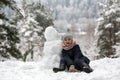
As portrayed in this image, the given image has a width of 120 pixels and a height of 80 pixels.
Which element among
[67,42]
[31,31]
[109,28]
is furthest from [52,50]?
[31,31]

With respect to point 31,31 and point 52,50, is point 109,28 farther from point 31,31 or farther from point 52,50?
point 52,50

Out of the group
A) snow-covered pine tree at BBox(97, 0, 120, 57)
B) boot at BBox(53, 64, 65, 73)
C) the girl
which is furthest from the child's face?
snow-covered pine tree at BBox(97, 0, 120, 57)

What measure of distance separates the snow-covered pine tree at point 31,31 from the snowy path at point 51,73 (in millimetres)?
25514

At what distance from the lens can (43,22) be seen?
43.7 metres

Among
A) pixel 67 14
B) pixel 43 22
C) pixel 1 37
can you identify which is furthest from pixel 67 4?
pixel 1 37

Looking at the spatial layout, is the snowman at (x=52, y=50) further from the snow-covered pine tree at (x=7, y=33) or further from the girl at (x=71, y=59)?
the snow-covered pine tree at (x=7, y=33)

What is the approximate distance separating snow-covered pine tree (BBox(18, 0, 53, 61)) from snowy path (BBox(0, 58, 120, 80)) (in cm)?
2551

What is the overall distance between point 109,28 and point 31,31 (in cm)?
1091

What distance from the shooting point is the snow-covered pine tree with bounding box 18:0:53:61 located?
37.6 m

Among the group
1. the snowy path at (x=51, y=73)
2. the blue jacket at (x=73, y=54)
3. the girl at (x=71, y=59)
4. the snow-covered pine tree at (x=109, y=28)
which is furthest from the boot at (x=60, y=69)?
the snow-covered pine tree at (x=109, y=28)

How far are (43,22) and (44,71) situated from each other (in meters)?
34.8

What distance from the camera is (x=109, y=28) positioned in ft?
97.3

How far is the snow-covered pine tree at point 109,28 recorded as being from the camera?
28359mm

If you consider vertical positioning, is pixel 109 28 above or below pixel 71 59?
below
